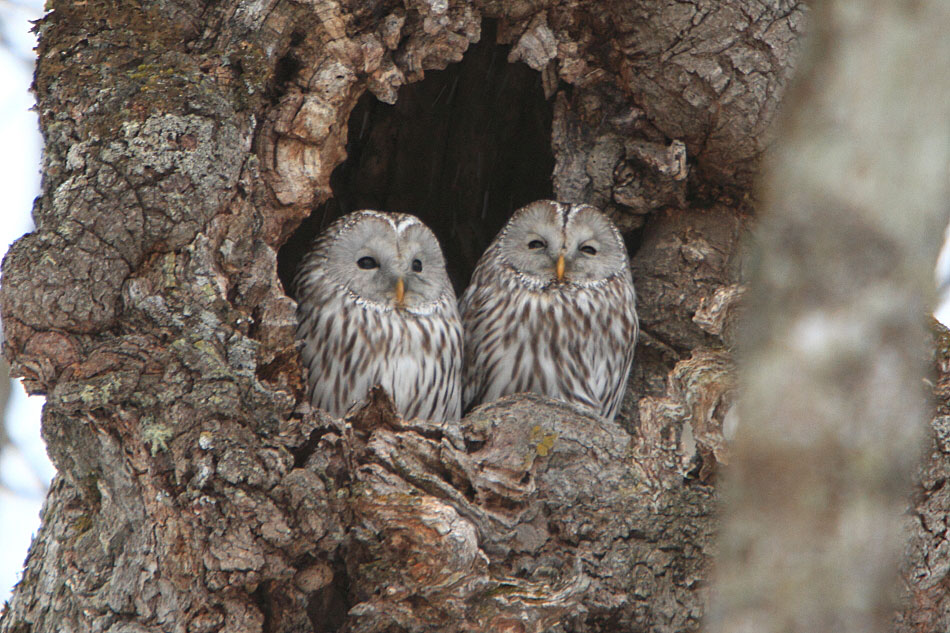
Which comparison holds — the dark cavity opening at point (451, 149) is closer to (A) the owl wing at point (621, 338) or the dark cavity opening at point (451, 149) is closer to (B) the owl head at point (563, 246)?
(B) the owl head at point (563, 246)

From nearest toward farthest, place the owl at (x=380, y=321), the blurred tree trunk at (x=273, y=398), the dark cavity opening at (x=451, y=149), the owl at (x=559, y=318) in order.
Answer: the blurred tree trunk at (x=273, y=398), the owl at (x=380, y=321), the owl at (x=559, y=318), the dark cavity opening at (x=451, y=149)

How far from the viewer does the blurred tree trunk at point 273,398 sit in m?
3.05

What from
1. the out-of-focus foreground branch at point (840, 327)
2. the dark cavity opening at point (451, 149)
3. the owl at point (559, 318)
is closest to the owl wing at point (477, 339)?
the owl at point (559, 318)

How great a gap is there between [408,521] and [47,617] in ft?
3.85

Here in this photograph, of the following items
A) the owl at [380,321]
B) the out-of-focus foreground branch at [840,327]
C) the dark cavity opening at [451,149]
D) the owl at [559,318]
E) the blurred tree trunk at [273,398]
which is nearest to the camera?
the out-of-focus foreground branch at [840,327]

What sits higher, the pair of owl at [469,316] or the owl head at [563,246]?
the owl head at [563,246]

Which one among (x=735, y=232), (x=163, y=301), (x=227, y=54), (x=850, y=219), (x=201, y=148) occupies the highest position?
(x=735, y=232)

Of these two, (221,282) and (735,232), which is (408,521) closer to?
(221,282)

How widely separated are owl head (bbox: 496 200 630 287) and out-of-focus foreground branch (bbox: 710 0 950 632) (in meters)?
3.20

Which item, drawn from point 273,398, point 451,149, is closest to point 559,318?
point 451,149

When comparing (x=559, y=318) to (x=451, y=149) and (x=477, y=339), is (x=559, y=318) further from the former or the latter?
(x=451, y=149)

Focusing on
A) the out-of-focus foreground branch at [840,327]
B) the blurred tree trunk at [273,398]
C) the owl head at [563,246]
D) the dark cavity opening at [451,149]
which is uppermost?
the dark cavity opening at [451,149]

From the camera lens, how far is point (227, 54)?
3520mm

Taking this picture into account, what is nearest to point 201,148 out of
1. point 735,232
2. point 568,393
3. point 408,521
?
point 408,521
